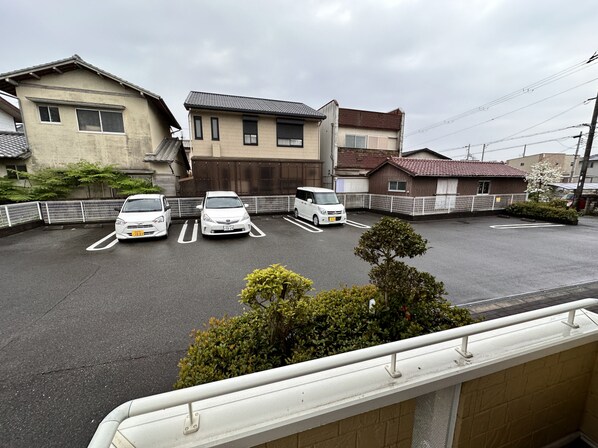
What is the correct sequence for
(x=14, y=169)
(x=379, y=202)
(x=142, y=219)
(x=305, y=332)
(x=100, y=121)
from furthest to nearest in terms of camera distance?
1. (x=379, y=202)
2. (x=100, y=121)
3. (x=14, y=169)
4. (x=142, y=219)
5. (x=305, y=332)

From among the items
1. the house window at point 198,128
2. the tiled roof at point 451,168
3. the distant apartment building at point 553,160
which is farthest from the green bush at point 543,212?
the distant apartment building at point 553,160

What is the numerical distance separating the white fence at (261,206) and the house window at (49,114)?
419 cm

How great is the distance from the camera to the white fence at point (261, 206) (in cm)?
969

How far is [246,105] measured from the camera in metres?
14.4

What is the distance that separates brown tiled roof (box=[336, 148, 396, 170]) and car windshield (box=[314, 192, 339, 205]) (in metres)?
6.54

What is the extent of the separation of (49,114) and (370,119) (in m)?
18.0

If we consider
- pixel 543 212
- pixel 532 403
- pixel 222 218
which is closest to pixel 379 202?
pixel 543 212

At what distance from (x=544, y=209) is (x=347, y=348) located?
52.2 ft

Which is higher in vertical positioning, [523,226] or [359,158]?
[359,158]

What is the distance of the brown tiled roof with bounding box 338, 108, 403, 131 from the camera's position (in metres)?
17.4

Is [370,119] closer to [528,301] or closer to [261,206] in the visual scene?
[261,206]

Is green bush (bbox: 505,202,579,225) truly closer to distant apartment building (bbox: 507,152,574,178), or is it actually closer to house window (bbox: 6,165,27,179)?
house window (bbox: 6,165,27,179)

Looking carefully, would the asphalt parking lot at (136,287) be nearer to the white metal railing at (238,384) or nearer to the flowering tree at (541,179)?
the white metal railing at (238,384)

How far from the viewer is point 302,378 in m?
1.40
